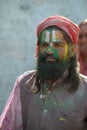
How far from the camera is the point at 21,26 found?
372 inches

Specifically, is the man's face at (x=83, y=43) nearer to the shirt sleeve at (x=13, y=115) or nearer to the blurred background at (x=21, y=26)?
the shirt sleeve at (x=13, y=115)

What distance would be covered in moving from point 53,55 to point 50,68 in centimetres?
12

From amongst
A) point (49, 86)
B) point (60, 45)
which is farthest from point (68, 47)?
point (49, 86)

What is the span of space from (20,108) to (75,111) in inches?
18.1

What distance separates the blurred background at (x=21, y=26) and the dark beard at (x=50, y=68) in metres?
4.73

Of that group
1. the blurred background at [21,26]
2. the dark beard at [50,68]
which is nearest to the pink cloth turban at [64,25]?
the dark beard at [50,68]

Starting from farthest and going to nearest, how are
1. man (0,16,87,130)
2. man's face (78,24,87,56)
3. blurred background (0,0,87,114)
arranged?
1. blurred background (0,0,87,114)
2. man's face (78,24,87,56)
3. man (0,16,87,130)

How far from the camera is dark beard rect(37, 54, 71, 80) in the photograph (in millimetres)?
4664

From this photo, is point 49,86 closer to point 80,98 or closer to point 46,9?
point 80,98

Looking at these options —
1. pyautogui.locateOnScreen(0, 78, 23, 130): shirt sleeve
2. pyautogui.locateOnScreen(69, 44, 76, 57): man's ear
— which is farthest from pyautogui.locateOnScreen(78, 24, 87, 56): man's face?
pyautogui.locateOnScreen(0, 78, 23, 130): shirt sleeve

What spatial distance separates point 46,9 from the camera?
9508 mm

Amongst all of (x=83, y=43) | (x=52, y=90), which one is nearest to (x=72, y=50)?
(x=52, y=90)

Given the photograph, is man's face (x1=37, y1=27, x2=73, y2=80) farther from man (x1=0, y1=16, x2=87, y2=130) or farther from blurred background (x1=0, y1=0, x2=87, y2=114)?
blurred background (x1=0, y1=0, x2=87, y2=114)

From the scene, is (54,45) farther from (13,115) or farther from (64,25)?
(13,115)
